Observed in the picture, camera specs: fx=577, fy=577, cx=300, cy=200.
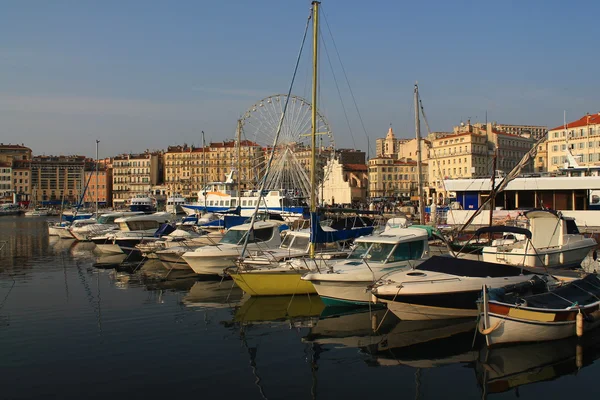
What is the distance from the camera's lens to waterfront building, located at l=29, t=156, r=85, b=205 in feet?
543

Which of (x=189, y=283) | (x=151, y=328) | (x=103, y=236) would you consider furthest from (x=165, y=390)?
(x=103, y=236)

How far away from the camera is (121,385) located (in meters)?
13.5

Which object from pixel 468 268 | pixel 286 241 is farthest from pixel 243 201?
pixel 468 268

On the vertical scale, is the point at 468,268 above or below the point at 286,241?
below

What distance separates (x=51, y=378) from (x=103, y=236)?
97.2 ft

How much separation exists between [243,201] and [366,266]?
4672 centimetres

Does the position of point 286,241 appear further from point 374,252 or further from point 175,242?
point 175,242

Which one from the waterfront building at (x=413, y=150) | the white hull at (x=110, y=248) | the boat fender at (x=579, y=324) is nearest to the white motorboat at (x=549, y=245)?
the boat fender at (x=579, y=324)

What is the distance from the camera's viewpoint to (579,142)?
87.1 meters

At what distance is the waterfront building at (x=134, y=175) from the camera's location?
155875 mm

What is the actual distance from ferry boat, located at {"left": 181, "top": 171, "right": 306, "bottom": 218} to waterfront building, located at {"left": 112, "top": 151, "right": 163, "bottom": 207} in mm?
84238

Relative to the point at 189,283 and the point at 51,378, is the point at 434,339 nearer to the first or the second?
the point at 51,378

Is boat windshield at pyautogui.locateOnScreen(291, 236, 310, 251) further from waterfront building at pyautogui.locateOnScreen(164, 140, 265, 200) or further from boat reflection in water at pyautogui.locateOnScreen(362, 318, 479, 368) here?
waterfront building at pyautogui.locateOnScreen(164, 140, 265, 200)

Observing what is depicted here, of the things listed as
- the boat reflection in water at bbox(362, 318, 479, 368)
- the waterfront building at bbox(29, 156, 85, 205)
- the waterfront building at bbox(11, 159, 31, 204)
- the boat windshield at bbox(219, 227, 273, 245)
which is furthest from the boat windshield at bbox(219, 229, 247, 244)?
the waterfront building at bbox(11, 159, 31, 204)
